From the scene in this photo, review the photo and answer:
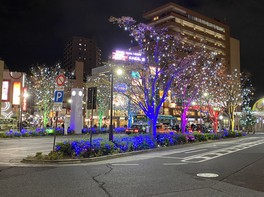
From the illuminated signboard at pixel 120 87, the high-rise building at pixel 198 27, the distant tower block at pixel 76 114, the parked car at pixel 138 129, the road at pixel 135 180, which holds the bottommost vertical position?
the road at pixel 135 180

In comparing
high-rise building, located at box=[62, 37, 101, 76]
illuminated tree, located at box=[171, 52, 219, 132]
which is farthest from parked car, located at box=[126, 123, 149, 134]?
high-rise building, located at box=[62, 37, 101, 76]

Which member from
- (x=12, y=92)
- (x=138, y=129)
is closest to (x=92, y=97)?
(x=138, y=129)

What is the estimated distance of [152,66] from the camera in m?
22.2

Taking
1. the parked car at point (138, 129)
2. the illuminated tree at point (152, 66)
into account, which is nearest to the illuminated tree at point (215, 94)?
the parked car at point (138, 129)

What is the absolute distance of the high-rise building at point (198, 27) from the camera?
277ft

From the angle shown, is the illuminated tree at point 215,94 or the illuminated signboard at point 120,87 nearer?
the illuminated signboard at point 120,87

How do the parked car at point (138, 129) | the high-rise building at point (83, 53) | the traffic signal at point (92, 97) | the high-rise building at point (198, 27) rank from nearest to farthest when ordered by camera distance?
1. the traffic signal at point (92, 97)
2. the parked car at point (138, 129)
3. the high-rise building at point (198, 27)
4. the high-rise building at point (83, 53)

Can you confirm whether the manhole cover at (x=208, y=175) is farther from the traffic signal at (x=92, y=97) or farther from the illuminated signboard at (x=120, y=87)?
the illuminated signboard at (x=120, y=87)

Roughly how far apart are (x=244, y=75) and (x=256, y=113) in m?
31.4

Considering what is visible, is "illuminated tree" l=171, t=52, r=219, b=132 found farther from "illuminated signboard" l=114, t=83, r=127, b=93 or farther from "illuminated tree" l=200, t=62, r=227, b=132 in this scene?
"illuminated signboard" l=114, t=83, r=127, b=93

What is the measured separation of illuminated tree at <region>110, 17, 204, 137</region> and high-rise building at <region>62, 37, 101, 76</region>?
119279 mm

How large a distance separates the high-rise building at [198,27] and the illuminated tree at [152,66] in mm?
54264

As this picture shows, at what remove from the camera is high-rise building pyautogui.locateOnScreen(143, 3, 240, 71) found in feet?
277

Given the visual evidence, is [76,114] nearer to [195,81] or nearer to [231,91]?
[195,81]
